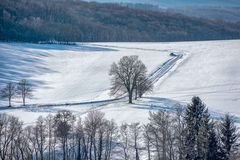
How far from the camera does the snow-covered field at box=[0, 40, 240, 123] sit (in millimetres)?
68125

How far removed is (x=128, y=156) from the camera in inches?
1715

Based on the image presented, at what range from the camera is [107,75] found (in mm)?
102062

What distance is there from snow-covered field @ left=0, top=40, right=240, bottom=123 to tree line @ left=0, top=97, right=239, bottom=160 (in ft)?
43.5

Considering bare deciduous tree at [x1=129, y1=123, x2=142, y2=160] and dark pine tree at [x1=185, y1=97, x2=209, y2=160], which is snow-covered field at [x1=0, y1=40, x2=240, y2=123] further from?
dark pine tree at [x1=185, y1=97, x2=209, y2=160]

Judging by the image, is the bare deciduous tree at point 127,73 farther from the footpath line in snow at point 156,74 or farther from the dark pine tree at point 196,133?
the dark pine tree at point 196,133

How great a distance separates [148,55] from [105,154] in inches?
3432

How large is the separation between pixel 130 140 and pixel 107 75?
182ft

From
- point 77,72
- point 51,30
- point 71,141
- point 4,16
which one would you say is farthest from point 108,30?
point 71,141

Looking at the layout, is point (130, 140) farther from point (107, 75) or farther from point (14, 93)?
point (107, 75)

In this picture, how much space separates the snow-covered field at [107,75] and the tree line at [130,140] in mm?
13267

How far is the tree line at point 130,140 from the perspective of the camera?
36969 millimetres

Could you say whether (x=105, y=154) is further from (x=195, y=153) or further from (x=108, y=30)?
(x=108, y=30)

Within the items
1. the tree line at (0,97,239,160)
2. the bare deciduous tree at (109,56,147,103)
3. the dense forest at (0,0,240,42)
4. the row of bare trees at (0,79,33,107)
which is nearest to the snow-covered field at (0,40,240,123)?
the row of bare trees at (0,79,33,107)

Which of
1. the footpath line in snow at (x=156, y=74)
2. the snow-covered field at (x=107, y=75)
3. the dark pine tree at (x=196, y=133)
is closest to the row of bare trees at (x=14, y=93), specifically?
the snow-covered field at (x=107, y=75)
